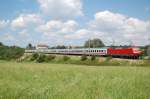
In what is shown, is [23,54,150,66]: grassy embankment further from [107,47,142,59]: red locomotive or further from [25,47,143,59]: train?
[107,47,142,59]: red locomotive

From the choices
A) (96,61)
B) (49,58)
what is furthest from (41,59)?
(96,61)

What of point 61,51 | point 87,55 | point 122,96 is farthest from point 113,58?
point 122,96

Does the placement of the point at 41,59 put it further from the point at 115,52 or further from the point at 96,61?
the point at 115,52

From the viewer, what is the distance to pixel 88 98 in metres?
7.59

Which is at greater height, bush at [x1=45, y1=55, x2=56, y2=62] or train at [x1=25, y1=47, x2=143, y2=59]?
train at [x1=25, y1=47, x2=143, y2=59]

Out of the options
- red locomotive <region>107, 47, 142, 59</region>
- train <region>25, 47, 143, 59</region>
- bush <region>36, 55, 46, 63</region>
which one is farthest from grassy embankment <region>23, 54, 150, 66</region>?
red locomotive <region>107, 47, 142, 59</region>

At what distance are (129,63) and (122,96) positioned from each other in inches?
2107

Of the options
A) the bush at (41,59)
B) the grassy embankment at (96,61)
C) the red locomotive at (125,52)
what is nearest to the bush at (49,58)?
the grassy embankment at (96,61)

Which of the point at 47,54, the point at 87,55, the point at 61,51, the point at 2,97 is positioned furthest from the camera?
the point at 47,54

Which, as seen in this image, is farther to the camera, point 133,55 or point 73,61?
point 73,61

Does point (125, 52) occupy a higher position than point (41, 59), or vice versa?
point (125, 52)

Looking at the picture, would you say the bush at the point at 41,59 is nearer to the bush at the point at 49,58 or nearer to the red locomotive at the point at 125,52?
the bush at the point at 49,58

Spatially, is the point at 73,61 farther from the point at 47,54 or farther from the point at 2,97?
the point at 2,97

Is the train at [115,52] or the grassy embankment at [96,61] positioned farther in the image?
the train at [115,52]
